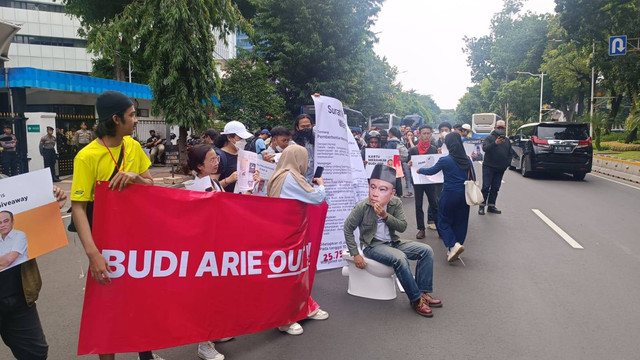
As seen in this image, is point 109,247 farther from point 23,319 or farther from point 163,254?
A: point 23,319

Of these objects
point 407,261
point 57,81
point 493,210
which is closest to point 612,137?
point 493,210

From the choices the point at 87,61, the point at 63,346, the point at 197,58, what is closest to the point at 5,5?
the point at 87,61

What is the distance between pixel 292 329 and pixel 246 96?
17.2 metres

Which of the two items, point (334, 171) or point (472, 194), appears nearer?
point (334, 171)

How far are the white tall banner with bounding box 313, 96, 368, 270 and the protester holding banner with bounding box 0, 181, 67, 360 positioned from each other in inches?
127

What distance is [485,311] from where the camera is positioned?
15.5 ft

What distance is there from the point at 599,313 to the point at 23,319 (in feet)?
15.3

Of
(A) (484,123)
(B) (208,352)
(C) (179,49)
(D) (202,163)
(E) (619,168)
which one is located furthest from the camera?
(A) (484,123)

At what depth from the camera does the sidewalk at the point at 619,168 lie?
17053mm

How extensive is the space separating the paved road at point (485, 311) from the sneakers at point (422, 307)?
0.06 meters

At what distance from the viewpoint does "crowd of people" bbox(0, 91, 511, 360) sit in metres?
2.95

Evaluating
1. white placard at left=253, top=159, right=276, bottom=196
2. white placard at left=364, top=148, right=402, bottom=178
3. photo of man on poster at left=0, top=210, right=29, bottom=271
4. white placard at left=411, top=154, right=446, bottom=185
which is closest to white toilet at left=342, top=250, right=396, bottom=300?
white placard at left=253, top=159, right=276, bottom=196

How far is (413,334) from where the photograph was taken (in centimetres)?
420

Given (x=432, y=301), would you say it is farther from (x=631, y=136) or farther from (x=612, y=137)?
(x=612, y=137)
